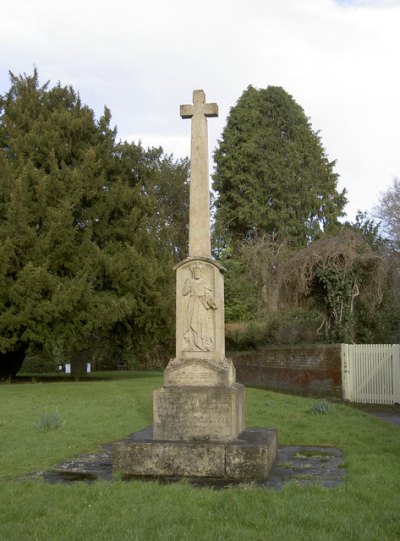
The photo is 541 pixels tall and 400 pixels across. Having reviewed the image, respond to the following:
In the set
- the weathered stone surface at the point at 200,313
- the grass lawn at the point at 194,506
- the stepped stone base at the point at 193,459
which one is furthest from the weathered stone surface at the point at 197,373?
the grass lawn at the point at 194,506

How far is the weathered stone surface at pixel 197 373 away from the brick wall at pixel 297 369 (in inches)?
463

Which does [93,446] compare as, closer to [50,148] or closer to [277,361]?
[277,361]

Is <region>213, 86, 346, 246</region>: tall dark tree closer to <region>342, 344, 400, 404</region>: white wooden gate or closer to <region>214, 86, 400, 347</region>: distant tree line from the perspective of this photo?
<region>214, 86, 400, 347</region>: distant tree line

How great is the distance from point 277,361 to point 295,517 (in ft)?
58.1

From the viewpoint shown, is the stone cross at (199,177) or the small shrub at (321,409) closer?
the stone cross at (199,177)

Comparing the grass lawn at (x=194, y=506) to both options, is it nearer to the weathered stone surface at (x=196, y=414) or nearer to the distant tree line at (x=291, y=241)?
the weathered stone surface at (x=196, y=414)

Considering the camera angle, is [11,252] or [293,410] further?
[11,252]

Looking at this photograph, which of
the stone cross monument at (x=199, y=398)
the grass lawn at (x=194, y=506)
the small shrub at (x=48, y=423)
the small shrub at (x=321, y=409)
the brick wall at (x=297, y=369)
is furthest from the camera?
the brick wall at (x=297, y=369)

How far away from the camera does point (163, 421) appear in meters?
7.88

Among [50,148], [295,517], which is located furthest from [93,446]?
[50,148]

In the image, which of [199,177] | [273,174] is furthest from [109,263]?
[273,174]

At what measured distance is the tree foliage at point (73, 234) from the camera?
2047cm

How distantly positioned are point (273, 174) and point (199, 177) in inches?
1179

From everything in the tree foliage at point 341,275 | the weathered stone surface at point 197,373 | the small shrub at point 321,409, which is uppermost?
the tree foliage at point 341,275
